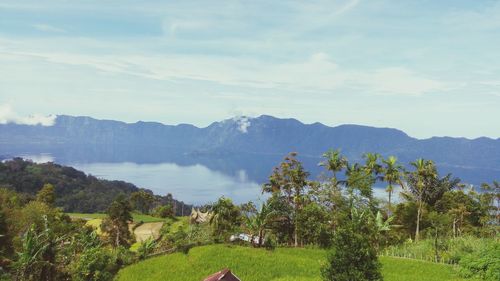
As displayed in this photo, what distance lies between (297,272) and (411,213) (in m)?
29.4

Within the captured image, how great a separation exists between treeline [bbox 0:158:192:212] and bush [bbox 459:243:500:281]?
338 feet

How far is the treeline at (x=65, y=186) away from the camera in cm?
13812

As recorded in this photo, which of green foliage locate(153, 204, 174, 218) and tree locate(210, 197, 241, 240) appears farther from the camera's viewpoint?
green foliage locate(153, 204, 174, 218)

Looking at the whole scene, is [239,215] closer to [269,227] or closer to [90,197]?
[269,227]

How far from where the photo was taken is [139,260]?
3047cm

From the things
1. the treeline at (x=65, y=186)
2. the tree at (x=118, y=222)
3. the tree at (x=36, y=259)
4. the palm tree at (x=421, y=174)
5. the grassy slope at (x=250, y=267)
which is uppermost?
the palm tree at (x=421, y=174)

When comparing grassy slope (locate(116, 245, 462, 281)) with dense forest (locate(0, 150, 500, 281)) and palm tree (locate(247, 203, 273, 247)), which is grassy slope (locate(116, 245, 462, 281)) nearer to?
dense forest (locate(0, 150, 500, 281))

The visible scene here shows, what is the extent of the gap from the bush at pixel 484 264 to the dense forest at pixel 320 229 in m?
0.06

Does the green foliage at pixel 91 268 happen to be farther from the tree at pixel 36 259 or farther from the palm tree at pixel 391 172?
the palm tree at pixel 391 172

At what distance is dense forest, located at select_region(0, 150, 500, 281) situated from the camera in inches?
945

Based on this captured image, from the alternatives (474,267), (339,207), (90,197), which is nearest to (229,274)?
(474,267)

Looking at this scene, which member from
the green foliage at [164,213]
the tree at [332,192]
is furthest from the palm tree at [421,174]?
the green foliage at [164,213]

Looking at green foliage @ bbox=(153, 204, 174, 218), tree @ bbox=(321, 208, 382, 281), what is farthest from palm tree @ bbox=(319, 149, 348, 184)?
green foliage @ bbox=(153, 204, 174, 218)

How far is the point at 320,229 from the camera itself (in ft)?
115
